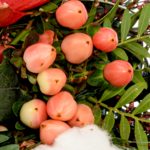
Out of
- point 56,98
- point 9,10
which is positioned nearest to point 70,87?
point 56,98

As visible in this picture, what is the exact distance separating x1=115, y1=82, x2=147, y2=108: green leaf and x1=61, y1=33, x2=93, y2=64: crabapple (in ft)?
0.53

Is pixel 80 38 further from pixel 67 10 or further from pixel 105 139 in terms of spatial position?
pixel 105 139

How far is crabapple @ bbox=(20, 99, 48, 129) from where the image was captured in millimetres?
386

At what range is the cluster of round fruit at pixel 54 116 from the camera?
37 centimetres

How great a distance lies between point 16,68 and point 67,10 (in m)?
0.15

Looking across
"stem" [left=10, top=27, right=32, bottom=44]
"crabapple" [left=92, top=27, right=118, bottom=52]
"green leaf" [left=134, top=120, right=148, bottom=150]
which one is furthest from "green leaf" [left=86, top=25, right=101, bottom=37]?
"green leaf" [left=134, top=120, right=148, bottom=150]

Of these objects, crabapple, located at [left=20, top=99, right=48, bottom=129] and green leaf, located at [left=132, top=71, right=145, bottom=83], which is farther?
green leaf, located at [left=132, top=71, right=145, bottom=83]

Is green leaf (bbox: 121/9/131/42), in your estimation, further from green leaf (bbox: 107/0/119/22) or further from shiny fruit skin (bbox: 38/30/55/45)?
shiny fruit skin (bbox: 38/30/55/45)

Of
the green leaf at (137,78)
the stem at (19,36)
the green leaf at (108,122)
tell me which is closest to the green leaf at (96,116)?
the green leaf at (108,122)

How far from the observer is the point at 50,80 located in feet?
1.24

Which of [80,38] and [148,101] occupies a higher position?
[80,38]

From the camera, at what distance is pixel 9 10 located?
38 centimetres

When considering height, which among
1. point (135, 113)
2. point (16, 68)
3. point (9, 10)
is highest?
point (9, 10)

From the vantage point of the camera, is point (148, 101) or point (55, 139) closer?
point (55, 139)
